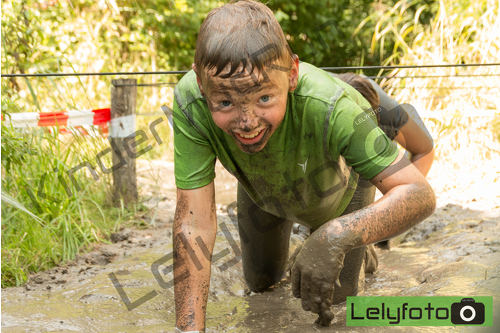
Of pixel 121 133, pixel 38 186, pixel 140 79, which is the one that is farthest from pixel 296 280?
pixel 140 79

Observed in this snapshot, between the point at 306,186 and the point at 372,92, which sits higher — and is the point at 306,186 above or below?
below

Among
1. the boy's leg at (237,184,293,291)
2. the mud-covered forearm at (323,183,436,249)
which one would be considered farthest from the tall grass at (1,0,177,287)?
the mud-covered forearm at (323,183,436,249)

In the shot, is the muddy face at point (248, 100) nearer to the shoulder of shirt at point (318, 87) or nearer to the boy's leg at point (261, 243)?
the shoulder of shirt at point (318, 87)

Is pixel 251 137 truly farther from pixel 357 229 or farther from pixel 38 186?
pixel 38 186

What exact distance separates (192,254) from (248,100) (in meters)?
0.63

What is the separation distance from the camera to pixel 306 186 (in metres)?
2.04

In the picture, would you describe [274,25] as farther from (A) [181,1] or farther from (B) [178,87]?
(A) [181,1]

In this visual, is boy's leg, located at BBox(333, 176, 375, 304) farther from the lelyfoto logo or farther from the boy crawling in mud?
the boy crawling in mud

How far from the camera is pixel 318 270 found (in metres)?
1.62

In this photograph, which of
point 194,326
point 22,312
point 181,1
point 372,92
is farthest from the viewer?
point 181,1

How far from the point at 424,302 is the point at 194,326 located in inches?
39.2

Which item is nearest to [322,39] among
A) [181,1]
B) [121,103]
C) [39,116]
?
[181,1]

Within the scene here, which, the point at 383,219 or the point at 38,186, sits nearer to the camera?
the point at 383,219

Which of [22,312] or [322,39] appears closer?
[22,312]
